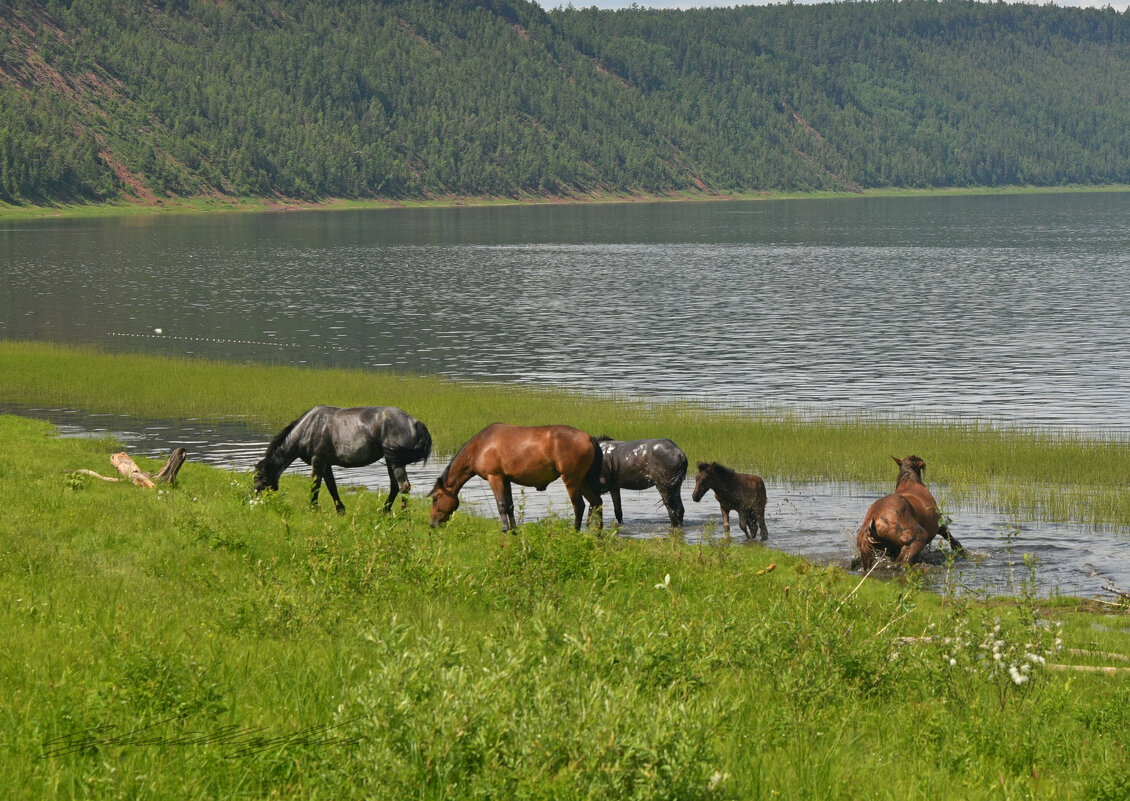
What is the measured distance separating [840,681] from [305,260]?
10945 cm

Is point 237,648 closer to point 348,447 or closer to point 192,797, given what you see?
point 192,797

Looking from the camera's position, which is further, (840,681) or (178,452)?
(178,452)

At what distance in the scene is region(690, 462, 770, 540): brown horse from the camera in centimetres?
2241

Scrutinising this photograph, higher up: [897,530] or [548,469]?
[548,469]

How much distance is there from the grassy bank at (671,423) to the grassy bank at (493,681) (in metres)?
12.4

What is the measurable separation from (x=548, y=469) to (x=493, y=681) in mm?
12632

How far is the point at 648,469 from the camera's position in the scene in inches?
896

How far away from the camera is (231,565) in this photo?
14453 millimetres

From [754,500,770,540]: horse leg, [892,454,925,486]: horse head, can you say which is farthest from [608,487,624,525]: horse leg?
[892,454,925,486]: horse head

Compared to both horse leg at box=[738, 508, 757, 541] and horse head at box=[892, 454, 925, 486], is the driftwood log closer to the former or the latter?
horse leg at box=[738, 508, 757, 541]

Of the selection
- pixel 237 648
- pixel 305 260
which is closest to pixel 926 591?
pixel 237 648

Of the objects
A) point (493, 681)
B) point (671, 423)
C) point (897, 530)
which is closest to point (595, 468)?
point (897, 530)

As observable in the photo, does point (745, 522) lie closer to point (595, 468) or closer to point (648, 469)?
point (648, 469)

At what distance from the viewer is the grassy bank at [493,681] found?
667 centimetres
